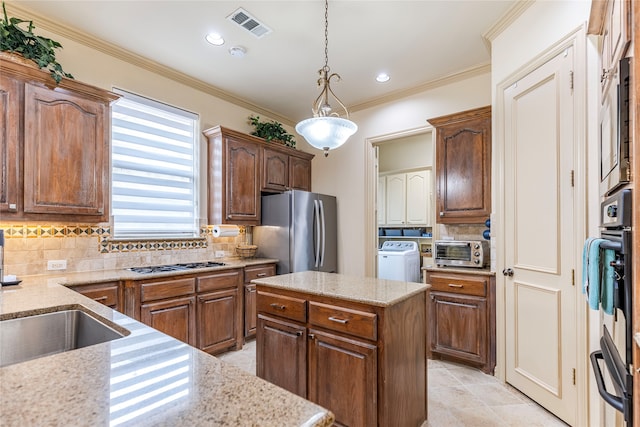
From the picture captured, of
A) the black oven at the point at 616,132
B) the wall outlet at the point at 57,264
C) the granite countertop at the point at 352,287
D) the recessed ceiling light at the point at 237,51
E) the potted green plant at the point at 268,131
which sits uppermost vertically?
the recessed ceiling light at the point at 237,51

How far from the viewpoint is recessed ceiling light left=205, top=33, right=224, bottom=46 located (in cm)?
281

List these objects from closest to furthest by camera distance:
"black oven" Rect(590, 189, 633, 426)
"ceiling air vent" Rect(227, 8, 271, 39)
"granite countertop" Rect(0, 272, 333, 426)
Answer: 1. "granite countertop" Rect(0, 272, 333, 426)
2. "black oven" Rect(590, 189, 633, 426)
3. "ceiling air vent" Rect(227, 8, 271, 39)

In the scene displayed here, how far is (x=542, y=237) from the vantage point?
7.41 feet

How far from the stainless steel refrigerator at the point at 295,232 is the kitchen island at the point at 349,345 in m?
1.60

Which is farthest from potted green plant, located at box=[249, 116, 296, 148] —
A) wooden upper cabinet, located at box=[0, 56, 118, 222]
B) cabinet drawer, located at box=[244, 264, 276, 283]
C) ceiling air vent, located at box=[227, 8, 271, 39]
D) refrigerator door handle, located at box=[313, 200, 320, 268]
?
wooden upper cabinet, located at box=[0, 56, 118, 222]

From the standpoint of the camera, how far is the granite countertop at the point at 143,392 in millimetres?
602

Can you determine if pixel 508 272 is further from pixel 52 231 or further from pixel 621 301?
pixel 52 231

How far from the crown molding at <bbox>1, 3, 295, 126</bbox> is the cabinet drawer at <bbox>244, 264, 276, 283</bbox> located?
6.96 ft

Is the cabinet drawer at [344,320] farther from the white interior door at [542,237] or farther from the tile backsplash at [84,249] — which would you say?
the tile backsplash at [84,249]

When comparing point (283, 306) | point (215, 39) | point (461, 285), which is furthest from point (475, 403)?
point (215, 39)

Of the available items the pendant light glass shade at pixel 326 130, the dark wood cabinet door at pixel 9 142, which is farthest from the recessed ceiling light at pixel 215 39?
the dark wood cabinet door at pixel 9 142

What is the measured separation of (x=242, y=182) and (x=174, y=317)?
64.7 inches

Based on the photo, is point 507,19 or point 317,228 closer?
point 507,19

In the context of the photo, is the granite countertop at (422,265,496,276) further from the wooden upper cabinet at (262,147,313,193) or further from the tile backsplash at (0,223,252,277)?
the tile backsplash at (0,223,252,277)
